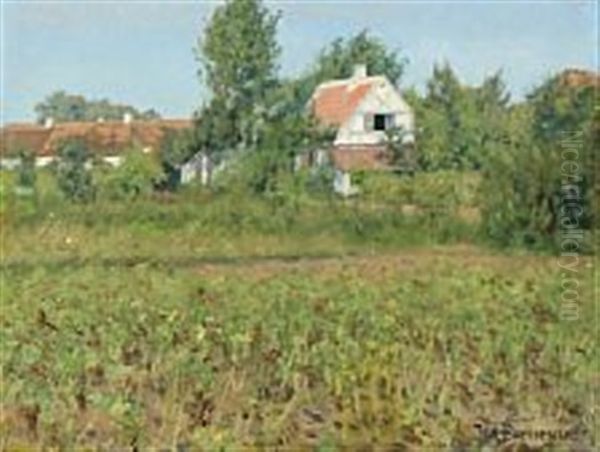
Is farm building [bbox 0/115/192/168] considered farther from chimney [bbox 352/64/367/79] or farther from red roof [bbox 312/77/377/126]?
chimney [bbox 352/64/367/79]

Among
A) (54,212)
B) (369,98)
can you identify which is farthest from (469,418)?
(369,98)

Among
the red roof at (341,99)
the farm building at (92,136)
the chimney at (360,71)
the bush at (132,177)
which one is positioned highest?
the chimney at (360,71)

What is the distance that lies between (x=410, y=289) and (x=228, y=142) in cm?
1651

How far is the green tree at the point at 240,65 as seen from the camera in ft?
78.7

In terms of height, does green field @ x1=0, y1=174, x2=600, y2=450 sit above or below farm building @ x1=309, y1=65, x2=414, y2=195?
below

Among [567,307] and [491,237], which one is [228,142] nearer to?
[491,237]

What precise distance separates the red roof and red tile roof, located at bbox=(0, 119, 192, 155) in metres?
3.30

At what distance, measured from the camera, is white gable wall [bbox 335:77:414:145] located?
2825 cm

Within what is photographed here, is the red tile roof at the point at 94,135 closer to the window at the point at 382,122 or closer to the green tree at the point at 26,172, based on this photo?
the green tree at the point at 26,172

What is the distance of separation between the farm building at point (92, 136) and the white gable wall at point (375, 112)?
3.96m

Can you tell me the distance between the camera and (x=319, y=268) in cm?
1234

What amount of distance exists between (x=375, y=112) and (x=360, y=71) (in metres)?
1.01
